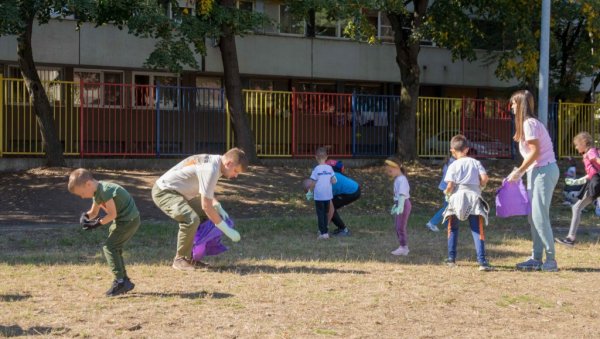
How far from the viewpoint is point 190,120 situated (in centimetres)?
2270

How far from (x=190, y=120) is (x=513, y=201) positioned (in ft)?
49.4

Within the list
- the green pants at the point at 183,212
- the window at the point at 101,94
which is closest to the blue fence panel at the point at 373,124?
the window at the point at 101,94

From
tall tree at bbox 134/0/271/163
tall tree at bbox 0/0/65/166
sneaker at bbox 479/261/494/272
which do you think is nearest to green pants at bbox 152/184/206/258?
sneaker at bbox 479/261/494/272

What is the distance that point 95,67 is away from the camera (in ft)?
88.3

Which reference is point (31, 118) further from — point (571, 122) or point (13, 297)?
point (571, 122)

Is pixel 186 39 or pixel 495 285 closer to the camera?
pixel 495 285

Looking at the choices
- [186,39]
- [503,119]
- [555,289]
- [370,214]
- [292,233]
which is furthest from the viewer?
[503,119]

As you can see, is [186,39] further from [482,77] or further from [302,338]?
[482,77]

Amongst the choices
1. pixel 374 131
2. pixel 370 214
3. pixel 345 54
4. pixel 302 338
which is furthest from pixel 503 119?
pixel 302 338

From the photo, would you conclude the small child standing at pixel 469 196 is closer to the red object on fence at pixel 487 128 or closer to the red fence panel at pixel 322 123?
the red fence panel at pixel 322 123

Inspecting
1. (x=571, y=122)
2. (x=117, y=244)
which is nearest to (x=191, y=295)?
(x=117, y=244)

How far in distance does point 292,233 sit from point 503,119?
1519cm

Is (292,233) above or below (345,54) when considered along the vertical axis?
below

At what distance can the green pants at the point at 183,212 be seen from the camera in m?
8.20
